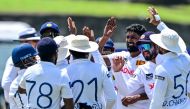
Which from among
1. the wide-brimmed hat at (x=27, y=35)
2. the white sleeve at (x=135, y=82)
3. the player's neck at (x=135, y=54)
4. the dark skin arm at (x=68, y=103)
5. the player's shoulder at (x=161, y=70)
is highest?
the player's shoulder at (x=161, y=70)

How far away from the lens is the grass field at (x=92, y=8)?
1233 inches

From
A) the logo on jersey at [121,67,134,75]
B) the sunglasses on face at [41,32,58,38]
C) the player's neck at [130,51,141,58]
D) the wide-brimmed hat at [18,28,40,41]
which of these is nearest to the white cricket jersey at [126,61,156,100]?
the logo on jersey at [121,67,134,75]

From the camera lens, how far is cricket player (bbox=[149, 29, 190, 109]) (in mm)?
12094

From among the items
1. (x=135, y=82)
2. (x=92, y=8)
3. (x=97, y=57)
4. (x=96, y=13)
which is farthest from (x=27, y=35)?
(x=92, y=8)

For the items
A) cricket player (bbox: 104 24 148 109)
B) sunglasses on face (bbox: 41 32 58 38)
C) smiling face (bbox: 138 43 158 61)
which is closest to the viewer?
smiling face (bbox: 138 43 158 61)

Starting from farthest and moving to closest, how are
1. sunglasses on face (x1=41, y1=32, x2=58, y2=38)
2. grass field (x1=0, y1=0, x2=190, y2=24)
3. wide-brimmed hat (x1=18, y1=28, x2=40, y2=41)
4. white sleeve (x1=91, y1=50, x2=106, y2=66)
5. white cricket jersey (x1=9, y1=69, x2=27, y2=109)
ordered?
grass field (x1=0, y1=0, x2=190, y2=24) → wide-brimmed hat (x1=18, y1=28, x2=40, y2=41) → sunglasses on face (x1=41, y1=32, x2=58, y2=38) → white sleeve (x1=91, y1=50, x2=106, y2=66) → white cricket jersey (x1=9, y1=69, x2=27, y2=109)

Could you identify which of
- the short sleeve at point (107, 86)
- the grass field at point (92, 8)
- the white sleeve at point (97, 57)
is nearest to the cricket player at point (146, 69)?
the white sleeve at point (97, 57)

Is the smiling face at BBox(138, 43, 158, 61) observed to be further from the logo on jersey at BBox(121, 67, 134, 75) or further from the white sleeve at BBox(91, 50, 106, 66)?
→ the white sleeve at BBox(91, 50, 106, 66)

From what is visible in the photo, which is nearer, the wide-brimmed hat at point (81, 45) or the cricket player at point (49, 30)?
the wide-brimmed hat at point (81, 45)

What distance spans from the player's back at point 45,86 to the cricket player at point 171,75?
4.39ft

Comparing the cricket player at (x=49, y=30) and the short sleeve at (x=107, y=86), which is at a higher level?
the cricket player at (x=49, y=30)

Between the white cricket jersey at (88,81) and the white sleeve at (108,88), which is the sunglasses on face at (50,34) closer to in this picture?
the white cricket jersey at (88,81)

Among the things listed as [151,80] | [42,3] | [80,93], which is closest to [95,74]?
[80,93]

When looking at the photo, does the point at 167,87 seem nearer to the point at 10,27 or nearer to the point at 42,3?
the point at 10,27
